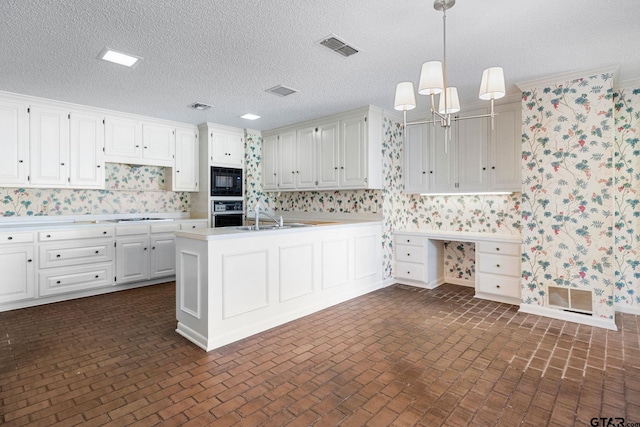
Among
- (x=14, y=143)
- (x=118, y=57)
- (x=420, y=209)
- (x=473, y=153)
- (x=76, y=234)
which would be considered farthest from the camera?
(x=420, y=209)

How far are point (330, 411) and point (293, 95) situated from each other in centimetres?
321

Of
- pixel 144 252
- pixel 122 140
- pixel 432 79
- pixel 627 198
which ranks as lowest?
pixel 144 252

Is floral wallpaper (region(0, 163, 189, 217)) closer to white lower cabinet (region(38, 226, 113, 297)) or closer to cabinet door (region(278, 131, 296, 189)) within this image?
white lower cabinet (region(38, 226, 113, 297))

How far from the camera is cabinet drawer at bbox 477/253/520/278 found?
3.91 meters

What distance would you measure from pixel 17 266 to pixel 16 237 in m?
0.32

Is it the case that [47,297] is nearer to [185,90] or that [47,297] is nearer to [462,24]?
[185,90]

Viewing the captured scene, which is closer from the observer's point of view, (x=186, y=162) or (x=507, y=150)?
(x=507, y=150)

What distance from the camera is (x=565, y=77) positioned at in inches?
131

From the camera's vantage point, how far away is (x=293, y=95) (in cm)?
397

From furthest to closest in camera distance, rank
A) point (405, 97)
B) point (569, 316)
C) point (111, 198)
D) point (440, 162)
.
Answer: point (111, 198), point (440, 162), point (569, 316), point (405, 97)

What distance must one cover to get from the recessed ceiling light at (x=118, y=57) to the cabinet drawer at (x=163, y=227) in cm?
241

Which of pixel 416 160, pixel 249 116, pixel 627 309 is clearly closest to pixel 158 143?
pixel 249 116

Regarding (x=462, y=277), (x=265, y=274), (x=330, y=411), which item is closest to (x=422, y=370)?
(x=330, y=411)

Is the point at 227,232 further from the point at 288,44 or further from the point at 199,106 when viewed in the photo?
the point at 199,106
